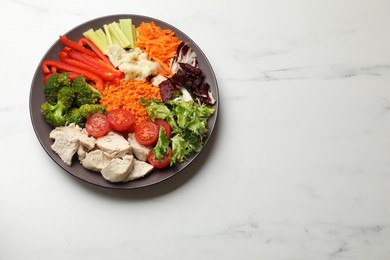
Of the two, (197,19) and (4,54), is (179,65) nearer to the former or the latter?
(197,19)

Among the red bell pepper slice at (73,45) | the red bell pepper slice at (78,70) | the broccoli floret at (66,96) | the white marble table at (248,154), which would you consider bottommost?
the white marble table at (248,154)

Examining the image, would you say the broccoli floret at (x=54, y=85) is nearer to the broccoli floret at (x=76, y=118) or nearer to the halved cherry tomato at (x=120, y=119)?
the broccoli floret at (x=76, y=118)

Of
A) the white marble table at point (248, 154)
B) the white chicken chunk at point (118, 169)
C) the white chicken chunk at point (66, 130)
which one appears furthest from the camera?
the white marble table at point (248, 154)

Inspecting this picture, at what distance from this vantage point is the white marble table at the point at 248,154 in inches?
133

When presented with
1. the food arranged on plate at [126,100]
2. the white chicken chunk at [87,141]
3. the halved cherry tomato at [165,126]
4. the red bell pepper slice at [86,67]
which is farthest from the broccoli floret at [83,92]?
the halved cherry tomato at [165,126]

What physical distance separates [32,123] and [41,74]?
35 cm

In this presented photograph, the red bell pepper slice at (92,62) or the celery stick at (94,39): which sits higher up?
the celery stick at (94,39)

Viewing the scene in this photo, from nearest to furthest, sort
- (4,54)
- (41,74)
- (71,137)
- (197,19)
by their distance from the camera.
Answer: (71,137)
(41,74)
(4,54)
(197,19)

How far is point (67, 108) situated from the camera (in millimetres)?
3387

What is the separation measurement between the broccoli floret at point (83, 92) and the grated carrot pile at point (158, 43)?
1.55 feet

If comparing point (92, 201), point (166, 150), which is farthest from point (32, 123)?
point (166, 150)

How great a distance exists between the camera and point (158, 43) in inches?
140

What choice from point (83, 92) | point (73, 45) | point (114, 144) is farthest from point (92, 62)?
point (114, 144)

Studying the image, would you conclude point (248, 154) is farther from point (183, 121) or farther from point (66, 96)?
point (66, 96)
